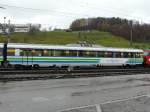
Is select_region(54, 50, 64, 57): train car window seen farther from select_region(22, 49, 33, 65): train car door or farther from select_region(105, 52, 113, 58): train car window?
select_region(105, 52, 113, 58): train car window

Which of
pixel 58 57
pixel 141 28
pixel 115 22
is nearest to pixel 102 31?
pixel 115 22

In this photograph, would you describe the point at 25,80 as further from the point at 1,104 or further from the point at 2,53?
the point at 2,53

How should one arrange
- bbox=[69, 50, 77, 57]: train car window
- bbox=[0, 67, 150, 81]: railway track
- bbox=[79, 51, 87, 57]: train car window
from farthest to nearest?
bbox=[79, 51, 87, 57]: train car window
bbox=[69, 50, 77, 57]: train car window
bbox=[0, 67, 150, 81]: railway track

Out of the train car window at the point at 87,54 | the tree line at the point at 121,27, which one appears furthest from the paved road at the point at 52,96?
the tree line at the point at 121,27

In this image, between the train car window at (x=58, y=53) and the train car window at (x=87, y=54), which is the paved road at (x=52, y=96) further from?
the train car window at (x=87, y=54)

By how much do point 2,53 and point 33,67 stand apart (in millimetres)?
3691

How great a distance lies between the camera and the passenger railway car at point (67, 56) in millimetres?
36812

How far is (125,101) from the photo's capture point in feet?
53.0

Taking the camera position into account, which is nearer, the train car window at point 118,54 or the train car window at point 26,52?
the train car window at point 26,52

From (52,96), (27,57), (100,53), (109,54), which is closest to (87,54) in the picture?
(100,53)

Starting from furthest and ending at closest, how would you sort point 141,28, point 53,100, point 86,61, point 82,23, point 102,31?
point 82,23
point 102,31
point 141,28
point 86,61
point 53,100

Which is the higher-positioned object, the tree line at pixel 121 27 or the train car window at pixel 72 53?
the tree line at pixel 121 27

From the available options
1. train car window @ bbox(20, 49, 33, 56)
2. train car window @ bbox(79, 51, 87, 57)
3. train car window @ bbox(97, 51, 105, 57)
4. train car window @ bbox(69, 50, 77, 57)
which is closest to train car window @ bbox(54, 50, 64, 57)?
train car window @ bbox(69, 50, 77, 57)

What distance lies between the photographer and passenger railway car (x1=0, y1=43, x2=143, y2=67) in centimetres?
3681
